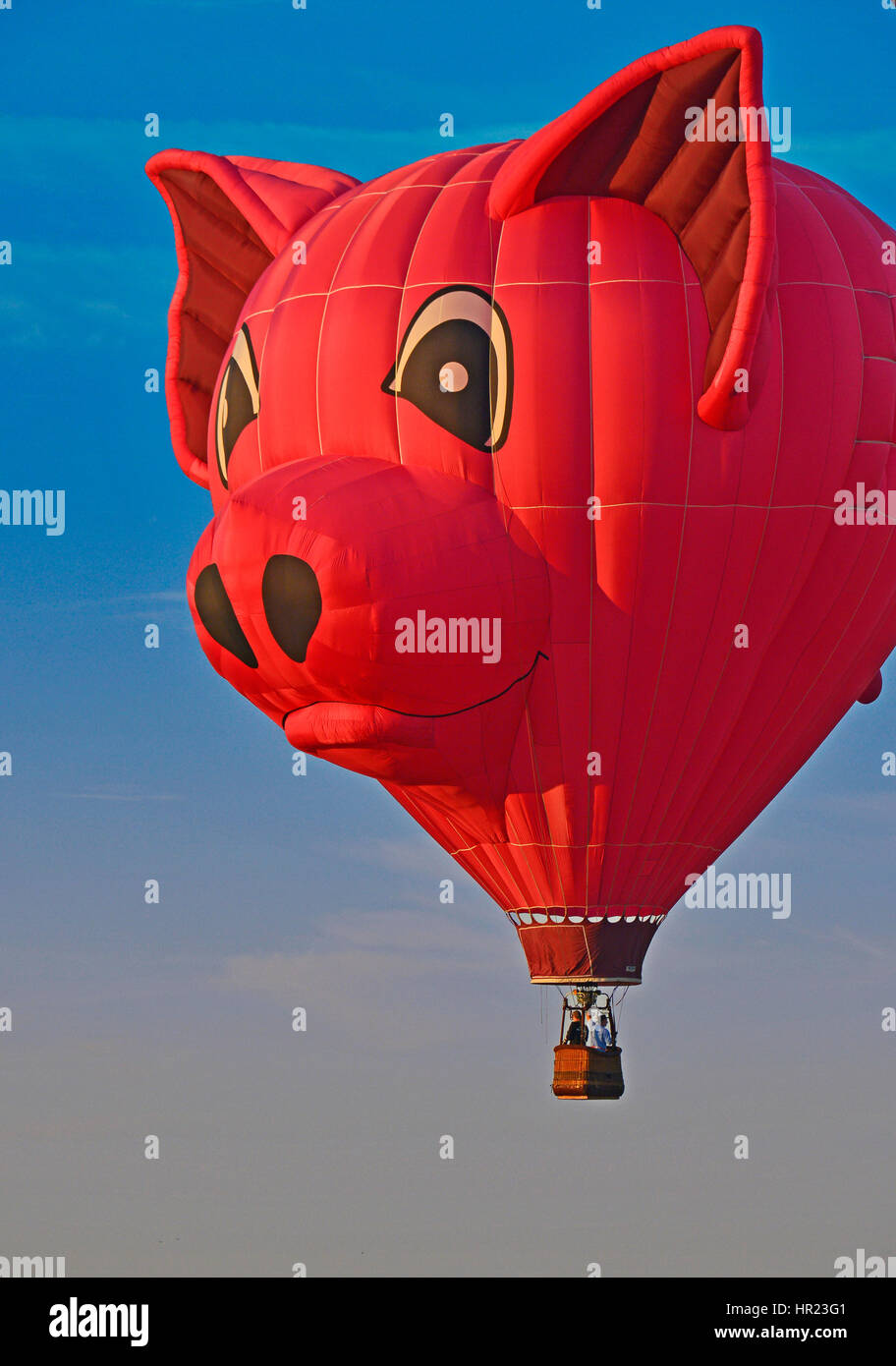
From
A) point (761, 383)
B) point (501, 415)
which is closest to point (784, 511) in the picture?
point (761, 383)

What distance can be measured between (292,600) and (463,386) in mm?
2254

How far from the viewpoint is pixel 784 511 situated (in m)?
23.9

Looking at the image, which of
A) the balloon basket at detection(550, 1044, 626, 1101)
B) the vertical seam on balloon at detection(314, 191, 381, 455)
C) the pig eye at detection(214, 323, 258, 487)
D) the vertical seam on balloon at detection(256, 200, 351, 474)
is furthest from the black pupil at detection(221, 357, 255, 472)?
the balloon basket at detection(550, 1044, 626, 1101)

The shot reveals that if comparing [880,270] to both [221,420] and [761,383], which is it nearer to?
[761,383]

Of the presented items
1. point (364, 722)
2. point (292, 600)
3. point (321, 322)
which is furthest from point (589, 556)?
point (321, 322)

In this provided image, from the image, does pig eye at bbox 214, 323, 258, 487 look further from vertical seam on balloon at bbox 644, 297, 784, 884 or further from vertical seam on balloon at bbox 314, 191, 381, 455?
vertical seam on balloon at bbox 644, 297, 784, 884

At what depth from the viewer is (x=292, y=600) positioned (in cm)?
2297

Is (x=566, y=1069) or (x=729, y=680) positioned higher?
(x=729, y=680)

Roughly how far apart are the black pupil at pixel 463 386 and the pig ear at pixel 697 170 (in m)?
1.27

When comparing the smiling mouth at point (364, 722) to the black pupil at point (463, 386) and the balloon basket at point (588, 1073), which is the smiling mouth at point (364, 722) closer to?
the black pupil at point (463, 386)

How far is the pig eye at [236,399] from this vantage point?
24875 mm

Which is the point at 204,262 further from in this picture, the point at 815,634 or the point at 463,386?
the point at 815,634

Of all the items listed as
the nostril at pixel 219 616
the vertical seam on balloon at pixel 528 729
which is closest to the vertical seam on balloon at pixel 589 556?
the vertical seam on balloon at pixel 528 729

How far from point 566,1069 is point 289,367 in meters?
6.63
